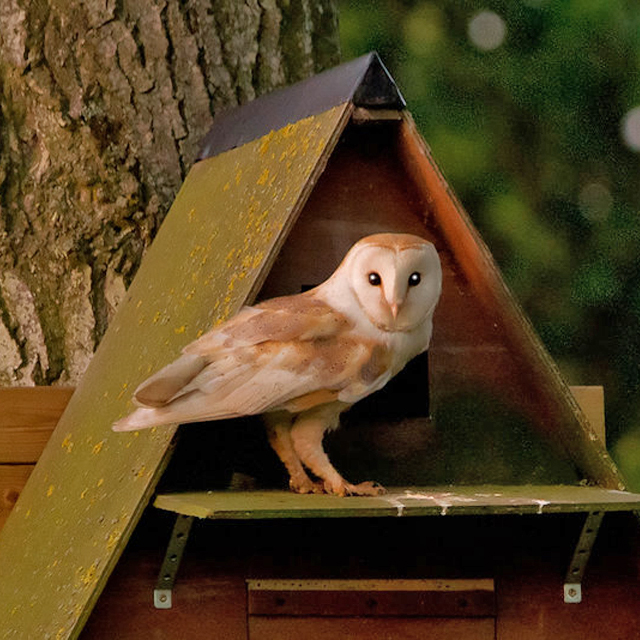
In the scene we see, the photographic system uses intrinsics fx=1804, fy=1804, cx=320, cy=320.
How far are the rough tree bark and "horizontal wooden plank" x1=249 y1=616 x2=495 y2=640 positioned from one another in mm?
1175

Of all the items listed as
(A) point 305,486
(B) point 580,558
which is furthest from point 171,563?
(B) point 580,558

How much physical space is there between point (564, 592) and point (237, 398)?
707 mm

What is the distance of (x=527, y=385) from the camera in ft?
10.2

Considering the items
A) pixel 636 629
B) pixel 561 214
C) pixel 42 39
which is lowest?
pixel 561 214

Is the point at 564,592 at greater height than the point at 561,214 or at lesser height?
greater

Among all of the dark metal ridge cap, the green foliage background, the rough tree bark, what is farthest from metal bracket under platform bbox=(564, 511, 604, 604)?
the green foliage background

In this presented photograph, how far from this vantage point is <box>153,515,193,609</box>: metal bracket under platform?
285cm

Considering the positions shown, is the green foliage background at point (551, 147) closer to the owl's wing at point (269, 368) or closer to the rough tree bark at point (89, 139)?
the rough tree bark at point (89, 139)

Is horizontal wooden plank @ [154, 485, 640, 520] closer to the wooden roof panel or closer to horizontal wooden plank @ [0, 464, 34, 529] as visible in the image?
Answer: the wooden roof panel

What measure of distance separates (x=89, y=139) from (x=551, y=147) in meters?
2.62

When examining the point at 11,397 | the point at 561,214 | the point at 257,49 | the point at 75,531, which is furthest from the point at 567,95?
the point at 75,531

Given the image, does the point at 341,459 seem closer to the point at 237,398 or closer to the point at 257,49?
the point at 237,398

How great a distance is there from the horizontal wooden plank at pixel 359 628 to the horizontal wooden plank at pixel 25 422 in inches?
29.8

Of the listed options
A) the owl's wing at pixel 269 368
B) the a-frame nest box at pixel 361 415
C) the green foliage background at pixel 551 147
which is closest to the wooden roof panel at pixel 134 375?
the a-frame nest box at pixel 361 415
